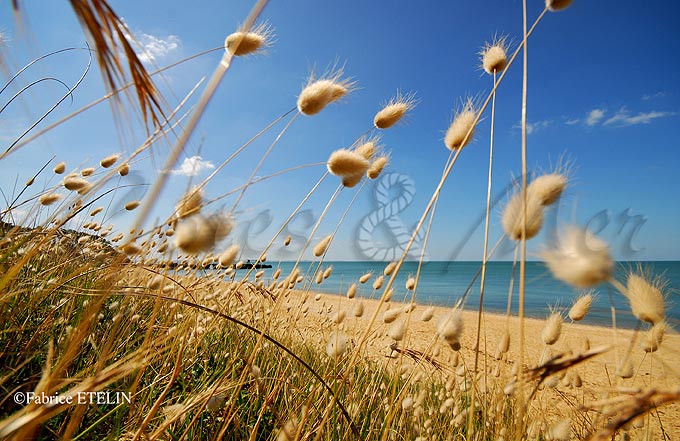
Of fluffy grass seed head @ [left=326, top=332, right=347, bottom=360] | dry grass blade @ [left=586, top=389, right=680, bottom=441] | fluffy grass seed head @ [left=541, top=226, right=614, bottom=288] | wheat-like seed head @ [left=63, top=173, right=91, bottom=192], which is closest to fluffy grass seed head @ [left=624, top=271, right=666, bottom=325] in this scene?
fluffy grass seed head @ [left=541, top=226, right=614, bottom=288]

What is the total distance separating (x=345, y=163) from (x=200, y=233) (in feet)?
1.86

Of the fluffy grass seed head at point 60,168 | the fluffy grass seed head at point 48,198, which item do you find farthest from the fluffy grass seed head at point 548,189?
the fluffy grass seed head at point 60,168

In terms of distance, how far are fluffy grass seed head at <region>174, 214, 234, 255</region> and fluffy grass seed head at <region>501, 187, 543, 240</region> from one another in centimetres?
74

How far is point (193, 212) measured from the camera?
33.3 inches

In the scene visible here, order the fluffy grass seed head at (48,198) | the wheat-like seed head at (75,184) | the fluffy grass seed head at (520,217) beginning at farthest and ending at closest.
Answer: the fluffy grass seed head at (48,198), the wheat-like seed head at (75,184), the fluffy grass seed head at (520,217)

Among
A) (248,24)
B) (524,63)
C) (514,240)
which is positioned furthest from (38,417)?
(524,63)

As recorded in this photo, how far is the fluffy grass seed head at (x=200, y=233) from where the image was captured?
2.40 feet

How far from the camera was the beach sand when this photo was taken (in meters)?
1.22

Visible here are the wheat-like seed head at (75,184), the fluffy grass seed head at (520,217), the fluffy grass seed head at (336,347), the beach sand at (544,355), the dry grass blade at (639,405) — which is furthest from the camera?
the wheat-like seed head at (75,184)

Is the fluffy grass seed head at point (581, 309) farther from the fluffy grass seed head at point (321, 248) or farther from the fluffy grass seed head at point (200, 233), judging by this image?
the fluffy grass seed head at point (200, 233)

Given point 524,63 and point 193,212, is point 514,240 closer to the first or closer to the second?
point 524,63

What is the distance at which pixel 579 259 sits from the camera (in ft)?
2.39

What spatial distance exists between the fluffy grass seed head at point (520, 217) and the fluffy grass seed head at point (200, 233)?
736 mm

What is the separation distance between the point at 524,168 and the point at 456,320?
0.48 m
